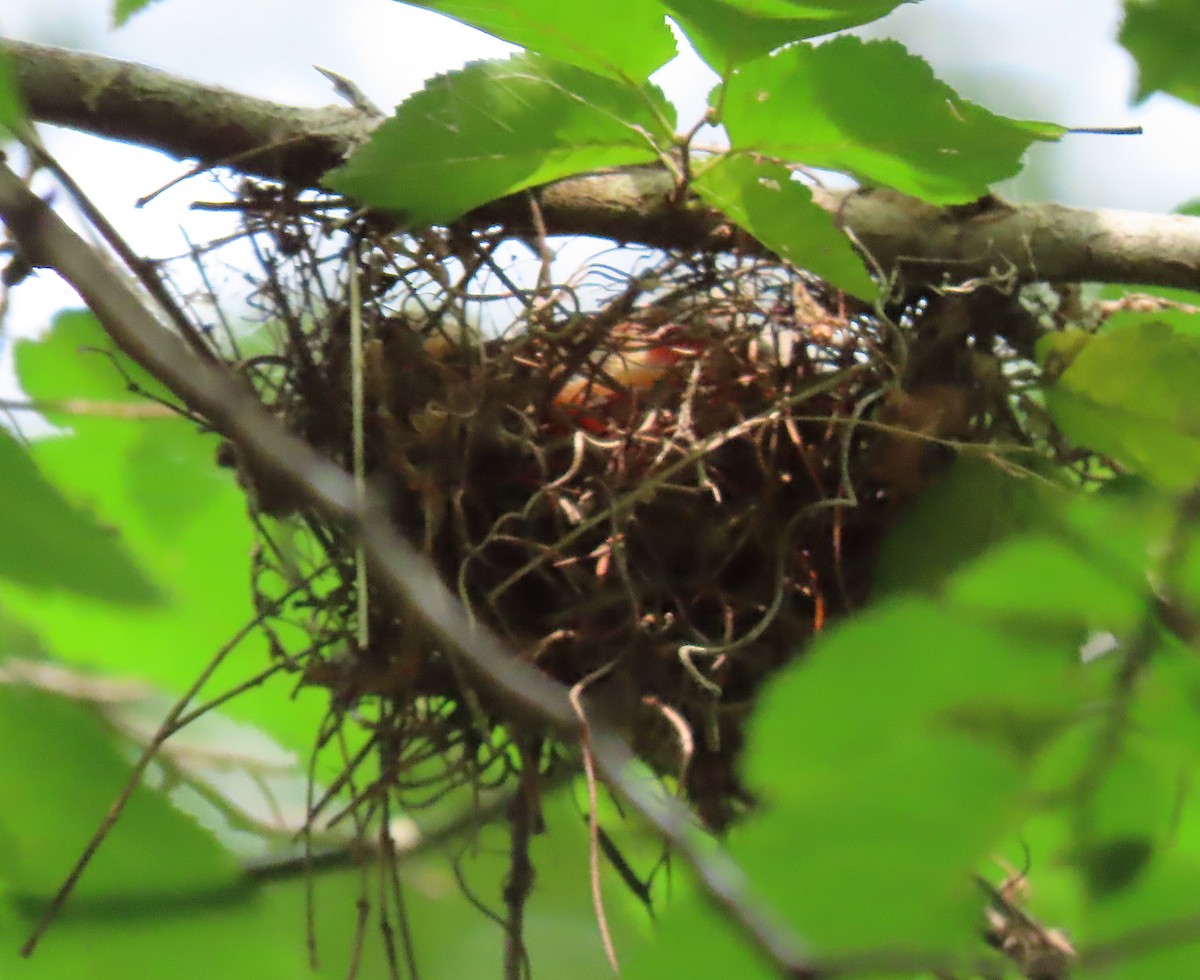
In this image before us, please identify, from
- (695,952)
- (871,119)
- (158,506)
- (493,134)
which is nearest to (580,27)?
(493,134)

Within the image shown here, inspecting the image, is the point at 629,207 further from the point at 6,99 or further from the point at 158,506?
the point at 158,506

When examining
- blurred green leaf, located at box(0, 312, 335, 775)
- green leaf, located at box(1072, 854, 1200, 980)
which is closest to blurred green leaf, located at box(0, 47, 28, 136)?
green leaf, located at box(1072, 854, 1200, 980)

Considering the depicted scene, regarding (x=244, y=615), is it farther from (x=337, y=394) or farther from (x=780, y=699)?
(x=780, y=699)

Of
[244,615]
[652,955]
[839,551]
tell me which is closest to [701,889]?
[652,955]

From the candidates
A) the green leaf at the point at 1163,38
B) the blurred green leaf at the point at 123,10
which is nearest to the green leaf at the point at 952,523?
the green leaf at the point at 1163,38

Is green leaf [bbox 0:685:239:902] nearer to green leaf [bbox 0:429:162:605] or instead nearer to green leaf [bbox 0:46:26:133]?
green leaf [bbox 0:429:162:605]
